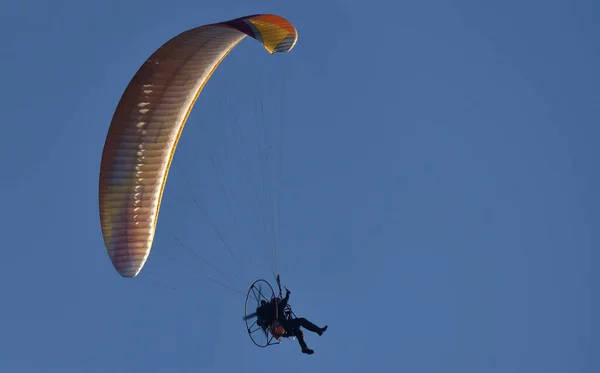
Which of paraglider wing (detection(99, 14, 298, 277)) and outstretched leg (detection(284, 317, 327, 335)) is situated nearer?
paraglider wing (detection(99, 14, 298, 277))

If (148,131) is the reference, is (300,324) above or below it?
below

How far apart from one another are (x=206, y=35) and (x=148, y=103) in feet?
5.79

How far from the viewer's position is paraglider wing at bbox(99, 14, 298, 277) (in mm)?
41250

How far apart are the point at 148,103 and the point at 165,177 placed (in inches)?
67.7

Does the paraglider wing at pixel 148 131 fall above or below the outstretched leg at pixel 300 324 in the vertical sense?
above

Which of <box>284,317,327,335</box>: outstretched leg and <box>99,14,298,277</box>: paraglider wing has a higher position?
<box>99,14,298,277</box>: paraglider wing

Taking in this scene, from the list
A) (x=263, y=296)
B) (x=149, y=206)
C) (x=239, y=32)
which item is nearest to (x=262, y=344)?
(x=263, y=296)

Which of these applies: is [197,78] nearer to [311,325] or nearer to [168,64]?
[168,64]

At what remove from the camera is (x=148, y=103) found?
4144 centimetres

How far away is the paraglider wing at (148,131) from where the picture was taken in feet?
135

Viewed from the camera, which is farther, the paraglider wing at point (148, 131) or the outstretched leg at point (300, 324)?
the outstretched leg at point (300, 324)

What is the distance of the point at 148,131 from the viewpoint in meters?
41.7

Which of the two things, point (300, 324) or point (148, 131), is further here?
point (300, 324)

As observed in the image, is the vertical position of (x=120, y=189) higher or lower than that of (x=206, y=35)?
lower
